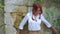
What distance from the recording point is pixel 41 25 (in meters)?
3.04

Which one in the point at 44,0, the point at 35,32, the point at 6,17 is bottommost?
A: the point at 35,32

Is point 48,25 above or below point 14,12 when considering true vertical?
below

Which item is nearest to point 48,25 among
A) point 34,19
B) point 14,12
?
point 34,19

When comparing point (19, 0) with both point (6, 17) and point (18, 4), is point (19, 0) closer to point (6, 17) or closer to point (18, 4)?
point (18, 4)

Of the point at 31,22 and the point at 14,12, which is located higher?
the point at 14,12

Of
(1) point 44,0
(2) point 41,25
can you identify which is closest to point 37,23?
(2) point 41,25

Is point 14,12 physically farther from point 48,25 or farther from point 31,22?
point 48,25

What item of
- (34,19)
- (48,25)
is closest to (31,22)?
(34,19)

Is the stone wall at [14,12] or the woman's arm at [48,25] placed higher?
the stone wall at [14,12]

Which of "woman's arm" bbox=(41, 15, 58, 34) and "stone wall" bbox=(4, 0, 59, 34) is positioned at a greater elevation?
"stone wall" bbox=(4, 0, 59, 34)

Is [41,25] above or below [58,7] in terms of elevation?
below

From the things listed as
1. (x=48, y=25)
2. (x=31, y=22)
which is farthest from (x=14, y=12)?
(x=48, y=25)

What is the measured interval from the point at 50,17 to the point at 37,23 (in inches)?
7.0

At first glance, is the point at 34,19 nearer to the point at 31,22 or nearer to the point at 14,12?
the point at 31,22
